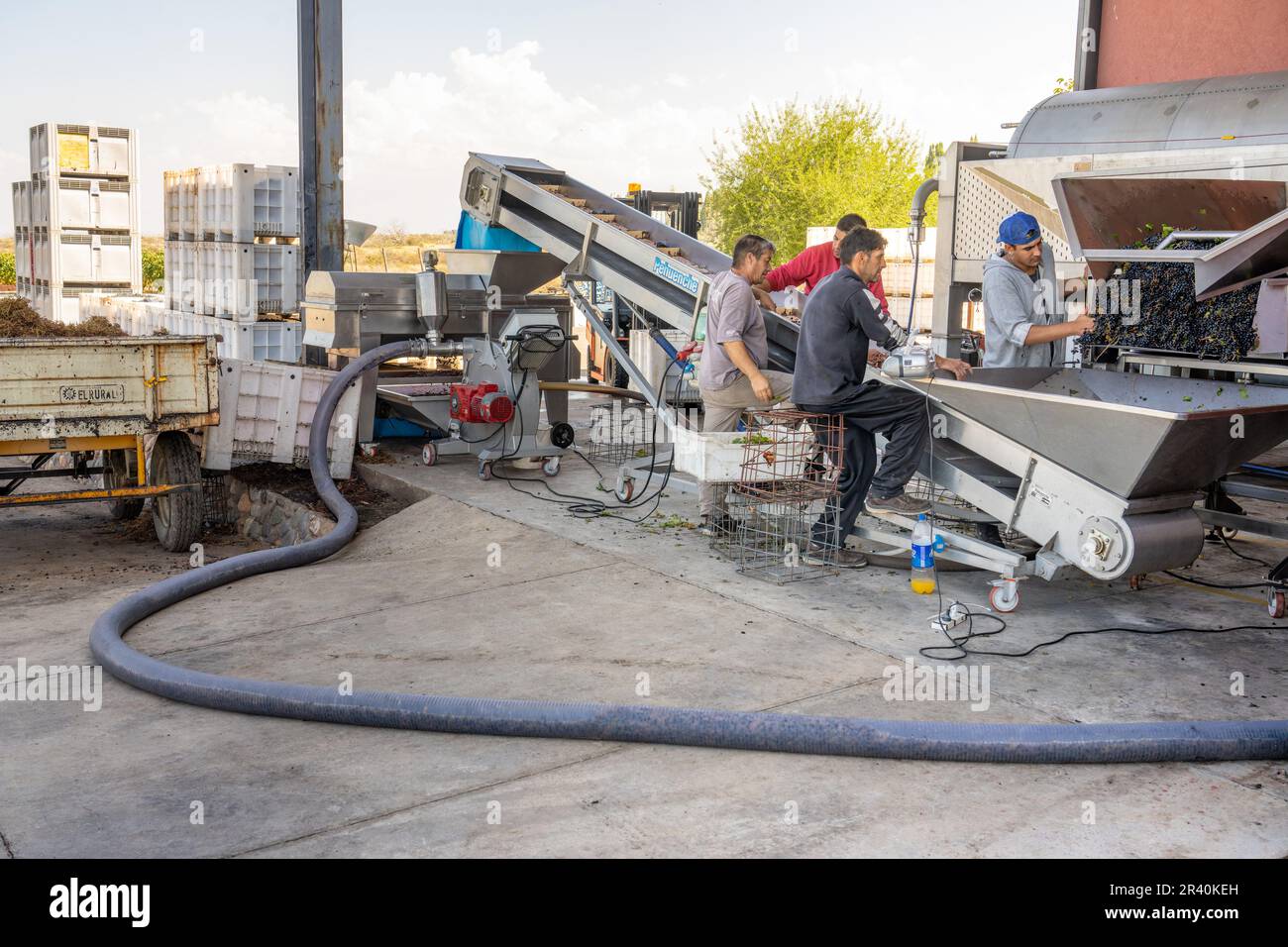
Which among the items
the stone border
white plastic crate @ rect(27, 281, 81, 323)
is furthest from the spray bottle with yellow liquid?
white plastic crate @ rect(27, 281, 81, 323)

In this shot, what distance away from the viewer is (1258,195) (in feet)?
20.0

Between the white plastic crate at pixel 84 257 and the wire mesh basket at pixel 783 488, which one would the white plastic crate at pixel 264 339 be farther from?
the wire mesh basket at pixel 783 488

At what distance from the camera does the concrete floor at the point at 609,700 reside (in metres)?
3.78

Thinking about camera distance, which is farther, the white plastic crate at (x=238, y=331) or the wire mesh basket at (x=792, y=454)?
the white plastic crate at (x=238, y=331)

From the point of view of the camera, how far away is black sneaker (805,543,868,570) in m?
6.88

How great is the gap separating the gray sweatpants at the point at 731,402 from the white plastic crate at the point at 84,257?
11293 mm

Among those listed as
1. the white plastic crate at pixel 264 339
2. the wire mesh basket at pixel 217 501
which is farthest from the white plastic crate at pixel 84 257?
the wire mesh basket at pixel 217 501

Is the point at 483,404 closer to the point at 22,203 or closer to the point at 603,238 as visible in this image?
the point at 603,238

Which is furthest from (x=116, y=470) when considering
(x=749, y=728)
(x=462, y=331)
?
(x=749, y=728)

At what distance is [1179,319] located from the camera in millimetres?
6758

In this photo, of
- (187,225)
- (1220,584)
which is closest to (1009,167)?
(1220,584)

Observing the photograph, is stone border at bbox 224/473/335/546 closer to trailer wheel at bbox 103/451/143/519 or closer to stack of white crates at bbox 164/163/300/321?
trailer wheel at bbox 103/451/143/519

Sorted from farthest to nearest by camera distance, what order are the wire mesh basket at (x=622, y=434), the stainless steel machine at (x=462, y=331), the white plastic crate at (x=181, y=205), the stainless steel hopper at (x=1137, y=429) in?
the white plastic crate at (x=181, y=205) → the wire mesh basket at (x=622, y=434) → the stainless steel machine at (x=462, y=331) → the stainless steel hopper at (x=1137, y=429)

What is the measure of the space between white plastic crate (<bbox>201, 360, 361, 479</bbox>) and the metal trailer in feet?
1.08
